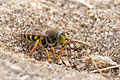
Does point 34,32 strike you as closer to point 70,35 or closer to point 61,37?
point 61,37

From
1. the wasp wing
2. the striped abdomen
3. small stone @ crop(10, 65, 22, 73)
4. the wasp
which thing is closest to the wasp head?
the wasp

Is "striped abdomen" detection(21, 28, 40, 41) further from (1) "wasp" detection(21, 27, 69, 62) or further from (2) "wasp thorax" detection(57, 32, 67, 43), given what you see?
(2) "wasp thorax" detection(57, 32, 67, 43)

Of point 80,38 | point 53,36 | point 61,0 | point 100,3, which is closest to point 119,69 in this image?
point 80,38

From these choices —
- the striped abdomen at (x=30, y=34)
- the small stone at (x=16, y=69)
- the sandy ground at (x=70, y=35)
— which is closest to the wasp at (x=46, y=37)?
the striped abdomen at (x=30, y=34)

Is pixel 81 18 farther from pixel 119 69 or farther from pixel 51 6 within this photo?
pixel 119 69

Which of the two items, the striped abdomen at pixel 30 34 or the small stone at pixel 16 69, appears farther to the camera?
the striped abdomen at pixel 30 34

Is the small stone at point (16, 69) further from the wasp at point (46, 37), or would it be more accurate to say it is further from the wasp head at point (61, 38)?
the wasp head at point (61, 38)

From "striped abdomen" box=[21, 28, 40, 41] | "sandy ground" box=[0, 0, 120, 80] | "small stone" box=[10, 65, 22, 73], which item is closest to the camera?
"small stone" box=[10, 65, 22, 73]
